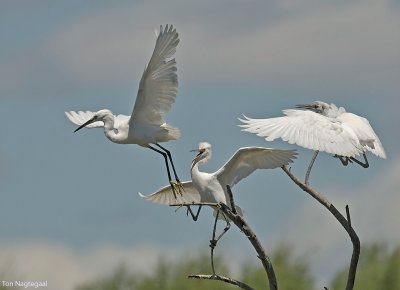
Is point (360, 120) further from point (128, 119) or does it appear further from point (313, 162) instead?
point (128, 119)

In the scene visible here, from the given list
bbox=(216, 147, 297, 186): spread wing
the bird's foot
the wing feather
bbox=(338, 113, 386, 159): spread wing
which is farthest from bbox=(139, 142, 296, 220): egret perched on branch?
the wing feather

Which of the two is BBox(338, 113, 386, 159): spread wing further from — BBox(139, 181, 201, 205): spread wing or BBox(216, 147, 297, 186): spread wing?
BBox(139, 181, 201, 205): spread wing

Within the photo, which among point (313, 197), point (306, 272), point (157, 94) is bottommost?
point (306, 272)

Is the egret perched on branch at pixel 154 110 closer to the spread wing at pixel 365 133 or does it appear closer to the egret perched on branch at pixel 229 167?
the egret perched on branch at pixel 229 167

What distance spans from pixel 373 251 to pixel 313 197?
1763 centimetres

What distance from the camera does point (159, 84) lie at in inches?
734

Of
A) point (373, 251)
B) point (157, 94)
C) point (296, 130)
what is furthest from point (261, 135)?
point (373, 251)

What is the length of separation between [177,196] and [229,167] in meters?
1.52

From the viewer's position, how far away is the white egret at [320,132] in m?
17.9

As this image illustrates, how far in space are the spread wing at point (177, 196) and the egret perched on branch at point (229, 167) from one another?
535 millimetres

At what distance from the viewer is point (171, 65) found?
60.0 ft

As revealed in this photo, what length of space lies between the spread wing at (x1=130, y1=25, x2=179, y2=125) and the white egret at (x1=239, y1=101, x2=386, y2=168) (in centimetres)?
121

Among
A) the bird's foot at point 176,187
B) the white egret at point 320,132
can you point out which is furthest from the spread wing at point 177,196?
the white egret at point 320,132

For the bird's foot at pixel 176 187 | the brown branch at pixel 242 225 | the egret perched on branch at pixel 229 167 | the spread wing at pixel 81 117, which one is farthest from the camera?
the spread wing at pixel 81 117
